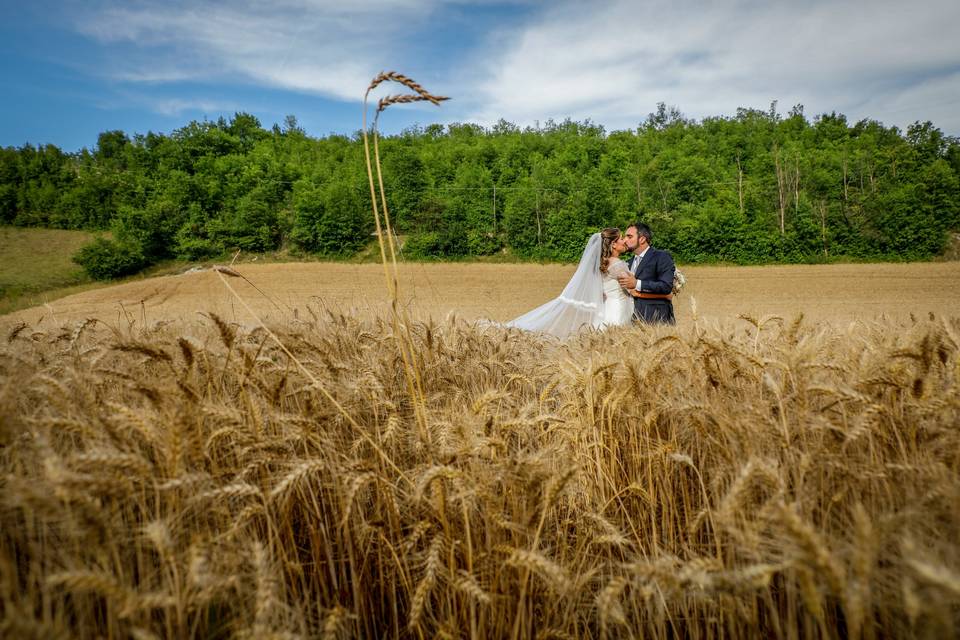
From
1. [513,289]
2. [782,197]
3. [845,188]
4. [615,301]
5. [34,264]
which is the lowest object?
[513,289]

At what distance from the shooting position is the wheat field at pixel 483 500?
1.11m

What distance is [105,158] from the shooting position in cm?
6725

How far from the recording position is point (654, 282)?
704cm

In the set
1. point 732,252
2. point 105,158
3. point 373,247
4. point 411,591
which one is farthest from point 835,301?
point 105,158

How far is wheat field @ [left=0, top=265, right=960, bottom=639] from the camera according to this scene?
43.8 inches

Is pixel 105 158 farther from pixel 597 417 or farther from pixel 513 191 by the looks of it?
pixel 597 417

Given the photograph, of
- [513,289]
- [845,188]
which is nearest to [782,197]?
[845,188]

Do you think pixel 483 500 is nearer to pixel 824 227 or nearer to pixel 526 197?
pixel 526 197

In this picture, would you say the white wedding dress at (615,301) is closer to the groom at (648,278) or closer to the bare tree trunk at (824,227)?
the groom at (648,278)

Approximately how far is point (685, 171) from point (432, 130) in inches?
1479

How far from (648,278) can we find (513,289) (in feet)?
65.9

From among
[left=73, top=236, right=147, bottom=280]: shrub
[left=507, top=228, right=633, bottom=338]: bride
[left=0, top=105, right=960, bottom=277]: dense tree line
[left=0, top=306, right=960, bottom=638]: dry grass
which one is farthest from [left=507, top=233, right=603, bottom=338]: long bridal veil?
[left=73, top=236, right=147, bottom=280]: shrub

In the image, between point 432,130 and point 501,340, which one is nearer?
point 501,340

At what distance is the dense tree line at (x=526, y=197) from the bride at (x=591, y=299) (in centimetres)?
2557
